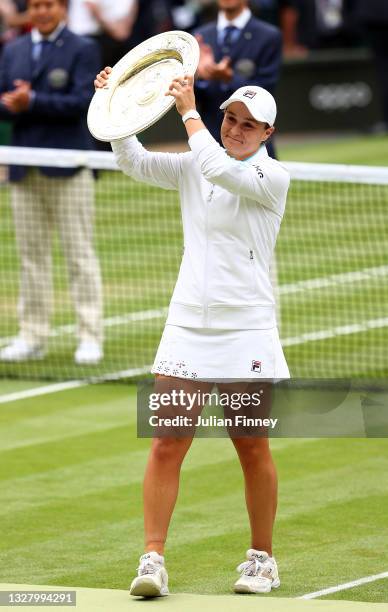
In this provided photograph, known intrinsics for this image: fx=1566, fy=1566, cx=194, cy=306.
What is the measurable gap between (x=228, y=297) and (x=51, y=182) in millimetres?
5556

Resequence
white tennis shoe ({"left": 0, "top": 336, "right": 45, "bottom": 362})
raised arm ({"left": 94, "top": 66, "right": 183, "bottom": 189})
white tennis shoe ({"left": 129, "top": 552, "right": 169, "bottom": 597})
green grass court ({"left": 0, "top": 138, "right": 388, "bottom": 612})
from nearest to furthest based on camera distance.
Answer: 1. white tennis shoe ({"left": 129, "top": 552, "right": 169, "bottom": 597})
2. raised arm ({"left": 94, "top": 66, "right": 183, "bottom": 189})
3. green grass court ({"left": 0, "top": 138, "right": 388, "bottom": 612})
4. white tennis shoe ({"left": 0, "top": 336, "right": 45, "bottom": 362})

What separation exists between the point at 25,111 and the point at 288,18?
50.9ft

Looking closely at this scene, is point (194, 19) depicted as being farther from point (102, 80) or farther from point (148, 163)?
point (148, 163)

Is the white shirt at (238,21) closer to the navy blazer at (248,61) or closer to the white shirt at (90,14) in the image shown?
the navy blazer at (248,61)

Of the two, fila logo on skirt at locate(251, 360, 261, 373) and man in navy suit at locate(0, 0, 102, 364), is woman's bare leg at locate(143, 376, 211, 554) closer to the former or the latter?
fila logo on skirt at locate(251, 360, 261, 373)

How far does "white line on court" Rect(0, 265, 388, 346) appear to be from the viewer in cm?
1371

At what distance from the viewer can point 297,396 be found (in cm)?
1070

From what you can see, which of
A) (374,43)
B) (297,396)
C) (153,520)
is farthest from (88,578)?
(374,43)

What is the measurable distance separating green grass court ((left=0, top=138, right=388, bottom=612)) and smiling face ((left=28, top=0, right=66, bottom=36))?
8.56 feet

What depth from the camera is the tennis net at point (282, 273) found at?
1185 centimetres

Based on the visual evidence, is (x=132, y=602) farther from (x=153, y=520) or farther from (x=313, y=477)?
(x=313, y=477)

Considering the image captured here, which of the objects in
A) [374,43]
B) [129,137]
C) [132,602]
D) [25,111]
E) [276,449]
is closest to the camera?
[132,602]

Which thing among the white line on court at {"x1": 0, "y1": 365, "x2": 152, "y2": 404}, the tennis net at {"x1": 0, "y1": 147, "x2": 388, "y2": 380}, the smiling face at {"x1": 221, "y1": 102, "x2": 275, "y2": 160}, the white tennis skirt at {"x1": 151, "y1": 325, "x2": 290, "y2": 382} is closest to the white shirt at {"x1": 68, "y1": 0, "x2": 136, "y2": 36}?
the tennis net at {"x1": 0, "y1": 147, "x2": 388, "y2": 380}

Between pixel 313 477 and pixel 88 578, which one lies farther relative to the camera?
pixel 313 477
